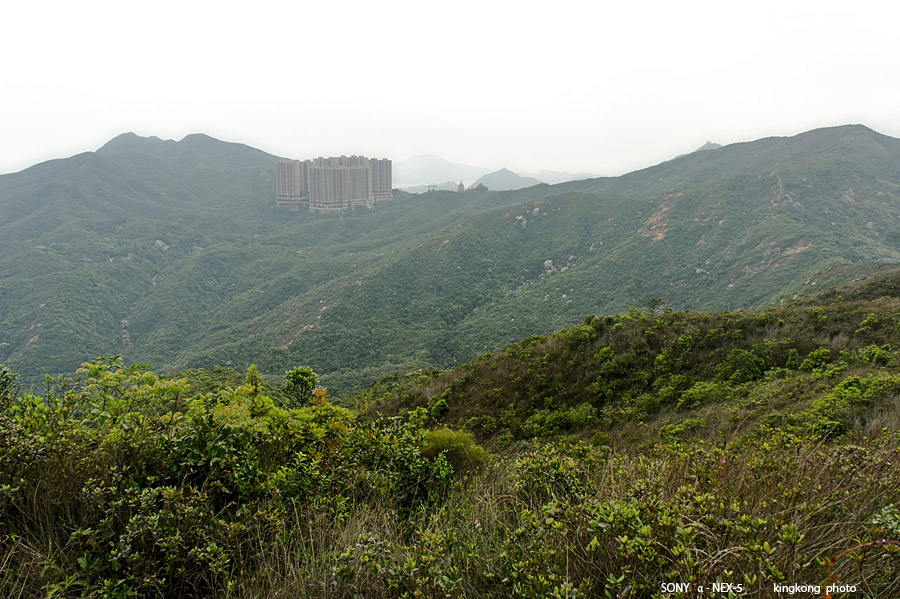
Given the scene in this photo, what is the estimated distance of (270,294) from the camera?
72.2 metres

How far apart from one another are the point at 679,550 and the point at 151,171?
198960 mm

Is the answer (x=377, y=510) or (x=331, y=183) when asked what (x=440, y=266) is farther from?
(x=331, y=183)

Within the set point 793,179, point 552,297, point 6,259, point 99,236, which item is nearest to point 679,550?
point 552,297

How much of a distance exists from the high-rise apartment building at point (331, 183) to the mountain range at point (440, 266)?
26.5 m

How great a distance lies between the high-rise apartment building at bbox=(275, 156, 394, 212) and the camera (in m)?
135

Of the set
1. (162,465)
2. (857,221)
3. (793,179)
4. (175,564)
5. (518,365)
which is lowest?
(518,365)

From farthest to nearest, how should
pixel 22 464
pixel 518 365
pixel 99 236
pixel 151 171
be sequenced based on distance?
pixel 151 171 → pixel 99 236 → pixel 518 365 → pixel 22 464

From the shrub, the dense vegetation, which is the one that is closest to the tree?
the dense vegetation

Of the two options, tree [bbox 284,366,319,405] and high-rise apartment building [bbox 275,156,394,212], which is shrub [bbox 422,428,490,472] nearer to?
tree [bbox 284,366,319,405]

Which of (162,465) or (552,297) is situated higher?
(162,465)

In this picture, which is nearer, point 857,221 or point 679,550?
point 679,550

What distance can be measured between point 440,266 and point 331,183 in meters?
81.9

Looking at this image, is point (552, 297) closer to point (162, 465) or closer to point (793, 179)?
point (793, 179)

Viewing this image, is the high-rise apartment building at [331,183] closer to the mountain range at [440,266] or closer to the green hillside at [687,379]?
the mountain range at [440,266]
